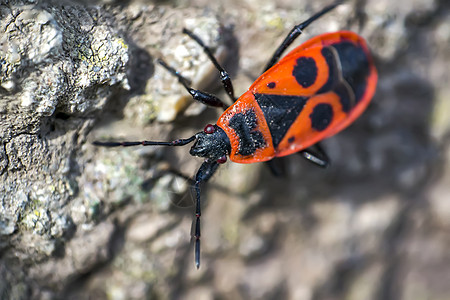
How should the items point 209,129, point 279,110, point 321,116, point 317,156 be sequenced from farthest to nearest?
point 317,156 < point 321,116 < point 279,110 < point 209,129

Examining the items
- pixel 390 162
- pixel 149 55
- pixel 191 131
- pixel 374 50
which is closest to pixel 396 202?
pixel 390 162

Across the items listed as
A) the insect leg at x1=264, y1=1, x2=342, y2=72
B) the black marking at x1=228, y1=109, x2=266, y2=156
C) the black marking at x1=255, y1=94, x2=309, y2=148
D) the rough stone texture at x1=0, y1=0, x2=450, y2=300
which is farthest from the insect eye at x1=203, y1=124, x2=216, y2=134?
the insect leg at x1=264, y1=1, x2=342, y2=72

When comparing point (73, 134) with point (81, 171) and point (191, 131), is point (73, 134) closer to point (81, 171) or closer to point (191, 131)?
point (81, 171)

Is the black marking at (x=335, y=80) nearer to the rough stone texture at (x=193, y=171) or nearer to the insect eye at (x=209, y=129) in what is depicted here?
the rough stone texture at (x=193, y=171)

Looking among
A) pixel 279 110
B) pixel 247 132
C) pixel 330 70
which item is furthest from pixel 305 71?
pixel 247 132

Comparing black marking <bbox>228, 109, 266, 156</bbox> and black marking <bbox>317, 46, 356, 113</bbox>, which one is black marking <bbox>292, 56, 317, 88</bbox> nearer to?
black marking <bbox>317, 46, 356, 113</bbox>

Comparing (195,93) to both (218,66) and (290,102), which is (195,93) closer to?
(218,66)
